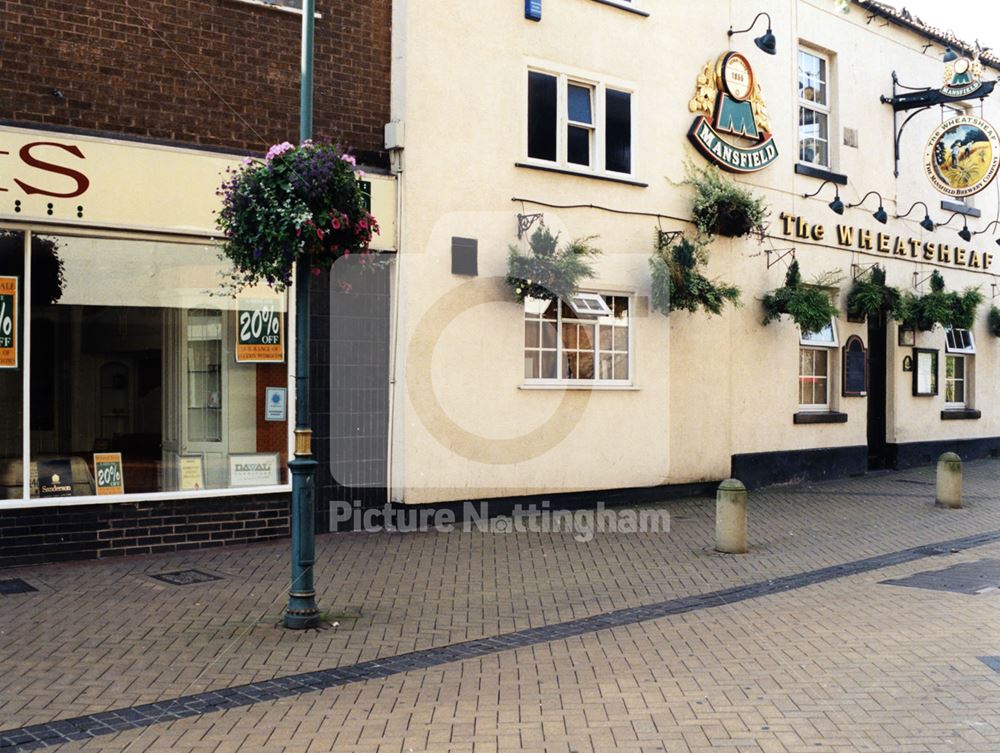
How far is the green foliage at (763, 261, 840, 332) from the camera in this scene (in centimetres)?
1516

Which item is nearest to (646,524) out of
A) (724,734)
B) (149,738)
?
(724,734)

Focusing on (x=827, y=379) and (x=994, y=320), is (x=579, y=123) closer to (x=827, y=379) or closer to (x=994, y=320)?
(x=827, y=379)

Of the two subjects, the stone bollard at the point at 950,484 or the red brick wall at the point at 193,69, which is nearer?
the red brick wall at the point at 193,69

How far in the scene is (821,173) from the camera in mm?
16578

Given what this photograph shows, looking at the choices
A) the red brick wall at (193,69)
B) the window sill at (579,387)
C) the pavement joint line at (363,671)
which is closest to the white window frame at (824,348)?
the window sill at (579,387)

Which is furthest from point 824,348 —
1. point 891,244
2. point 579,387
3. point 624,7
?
point 624,7

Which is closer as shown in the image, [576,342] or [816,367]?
[576,342]

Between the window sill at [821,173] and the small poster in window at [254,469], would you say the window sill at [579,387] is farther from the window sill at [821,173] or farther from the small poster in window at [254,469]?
the window sill at [821,173]

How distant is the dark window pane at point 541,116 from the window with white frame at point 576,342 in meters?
1.95

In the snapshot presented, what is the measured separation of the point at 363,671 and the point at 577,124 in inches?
347

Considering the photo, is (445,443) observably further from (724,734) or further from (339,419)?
(724,734)

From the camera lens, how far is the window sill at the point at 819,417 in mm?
16219

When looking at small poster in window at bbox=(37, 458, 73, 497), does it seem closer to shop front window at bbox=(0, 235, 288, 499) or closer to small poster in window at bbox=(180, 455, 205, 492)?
shop front window at bbox=(0, 235, 288, 499)

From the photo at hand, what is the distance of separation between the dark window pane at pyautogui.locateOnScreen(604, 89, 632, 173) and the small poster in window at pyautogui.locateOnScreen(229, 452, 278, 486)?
6.07 metres
